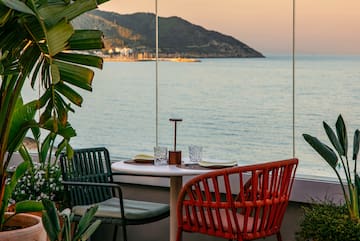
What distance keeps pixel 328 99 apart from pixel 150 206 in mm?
1448

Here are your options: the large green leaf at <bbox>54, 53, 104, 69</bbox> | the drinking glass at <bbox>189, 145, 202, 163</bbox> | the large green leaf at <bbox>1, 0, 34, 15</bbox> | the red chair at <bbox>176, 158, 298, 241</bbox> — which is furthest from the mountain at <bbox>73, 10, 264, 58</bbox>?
the large green leaf at <bbox>1, 0, 34, 15</bbox>

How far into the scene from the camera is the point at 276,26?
185 inches

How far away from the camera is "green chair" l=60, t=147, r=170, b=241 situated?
14.5ft

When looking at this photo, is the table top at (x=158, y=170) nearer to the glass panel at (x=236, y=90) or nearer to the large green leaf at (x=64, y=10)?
the glass panel at (x=236, y=90)

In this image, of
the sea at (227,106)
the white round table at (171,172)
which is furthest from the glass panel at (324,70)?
the white round table at (171,172)

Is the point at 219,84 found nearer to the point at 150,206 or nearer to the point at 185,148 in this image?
the point at 185,148

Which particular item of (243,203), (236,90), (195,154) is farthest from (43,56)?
(236,90)

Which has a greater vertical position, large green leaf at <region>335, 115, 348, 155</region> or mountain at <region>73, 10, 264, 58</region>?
mountain at <region>73, 10, 264, 58</region>

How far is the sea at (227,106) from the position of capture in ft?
14.9

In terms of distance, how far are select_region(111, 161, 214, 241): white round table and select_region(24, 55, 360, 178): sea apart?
27.3 inches

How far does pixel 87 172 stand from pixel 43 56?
78.7 inches

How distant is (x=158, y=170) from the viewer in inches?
165

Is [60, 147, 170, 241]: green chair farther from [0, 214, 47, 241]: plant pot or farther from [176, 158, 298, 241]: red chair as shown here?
[0, 214, 47, 241]: plant pot

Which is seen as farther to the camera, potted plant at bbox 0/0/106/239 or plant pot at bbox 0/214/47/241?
plant pot at bbox 0/214/47/241
